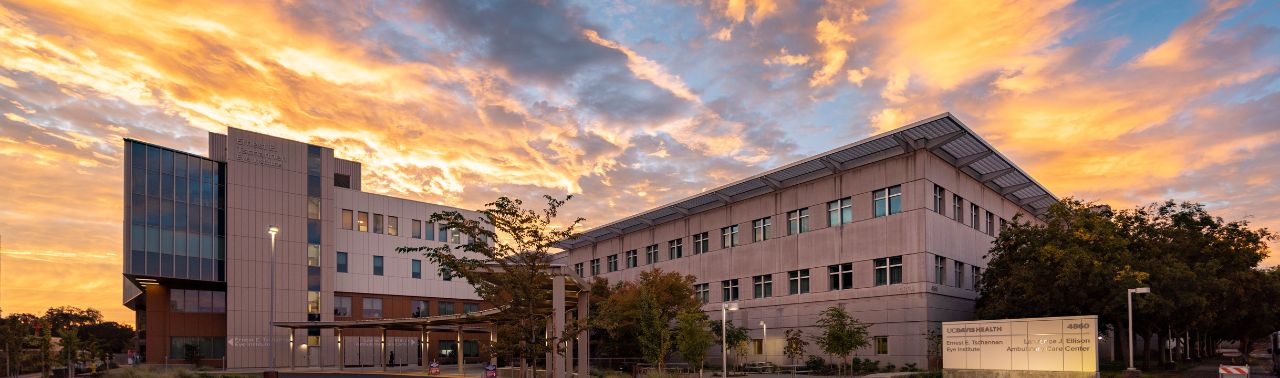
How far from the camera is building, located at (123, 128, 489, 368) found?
64500 mm

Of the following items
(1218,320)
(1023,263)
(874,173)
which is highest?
(874,173)

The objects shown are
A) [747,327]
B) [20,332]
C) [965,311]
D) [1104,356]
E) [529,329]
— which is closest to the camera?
[529,329]

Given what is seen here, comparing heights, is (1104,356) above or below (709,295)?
below

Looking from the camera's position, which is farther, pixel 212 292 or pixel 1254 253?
pixel 212 292

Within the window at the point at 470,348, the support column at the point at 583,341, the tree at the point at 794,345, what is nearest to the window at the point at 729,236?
the tree at the point at 794,345

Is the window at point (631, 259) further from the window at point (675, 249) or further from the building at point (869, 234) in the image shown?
the building at point (869, 234)

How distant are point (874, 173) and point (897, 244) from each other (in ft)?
16.3

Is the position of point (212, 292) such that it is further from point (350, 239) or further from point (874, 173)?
point (874, 173)

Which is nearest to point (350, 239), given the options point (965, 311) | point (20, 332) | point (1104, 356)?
point (20, 332)

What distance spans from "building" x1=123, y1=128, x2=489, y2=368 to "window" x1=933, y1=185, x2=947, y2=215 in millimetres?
49890

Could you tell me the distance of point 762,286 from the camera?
63.1 metres

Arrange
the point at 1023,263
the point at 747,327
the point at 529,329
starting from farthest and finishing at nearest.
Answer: the point at 747,327 < the point at 1023,263 < the point at 529,329

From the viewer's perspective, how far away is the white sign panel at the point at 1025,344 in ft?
108

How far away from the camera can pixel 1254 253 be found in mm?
49969
